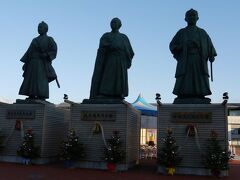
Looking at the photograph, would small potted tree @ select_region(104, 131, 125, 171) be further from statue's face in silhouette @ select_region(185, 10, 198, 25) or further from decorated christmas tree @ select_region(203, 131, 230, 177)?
statue's face in silhouette @ select_region(185, 10, 198, 25)

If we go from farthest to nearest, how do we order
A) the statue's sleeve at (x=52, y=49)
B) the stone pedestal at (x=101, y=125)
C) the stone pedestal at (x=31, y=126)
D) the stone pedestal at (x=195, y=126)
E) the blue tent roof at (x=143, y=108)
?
the blue tent roof at (x=143, y=108) → the statue's sleeve at (x=52, y=49) → the stone pedestal at (x=31, y=126) → the stone pedestal at (x=101, y=125) → the stone pedestal at (x=195, y=126)

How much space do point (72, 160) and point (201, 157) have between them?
4.87 meters

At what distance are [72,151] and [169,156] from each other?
376cm

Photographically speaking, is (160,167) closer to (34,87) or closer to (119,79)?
(119,79)

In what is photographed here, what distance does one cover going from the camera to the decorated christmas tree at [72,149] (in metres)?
13.8

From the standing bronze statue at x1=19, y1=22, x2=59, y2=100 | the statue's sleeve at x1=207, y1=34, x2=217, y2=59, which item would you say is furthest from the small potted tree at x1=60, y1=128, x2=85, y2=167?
the statue's sleeve at x1=207, y1=34, x2=217, y2=59

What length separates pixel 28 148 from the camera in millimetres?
14617

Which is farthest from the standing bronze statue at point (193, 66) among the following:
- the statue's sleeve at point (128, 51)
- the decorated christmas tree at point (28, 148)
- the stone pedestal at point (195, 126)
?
the decorated christmas tree at point (28, 148)

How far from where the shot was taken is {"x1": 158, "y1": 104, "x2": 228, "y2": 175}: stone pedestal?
12.9 meters

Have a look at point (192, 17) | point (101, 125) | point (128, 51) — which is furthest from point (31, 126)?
point (192, 17)

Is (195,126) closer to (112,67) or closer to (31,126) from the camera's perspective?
(112,67)

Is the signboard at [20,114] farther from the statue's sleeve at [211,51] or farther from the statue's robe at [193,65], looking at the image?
the statue's sleeve at [211,51]

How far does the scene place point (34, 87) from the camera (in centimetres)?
1577

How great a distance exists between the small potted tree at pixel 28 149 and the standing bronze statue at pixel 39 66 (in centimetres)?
192
